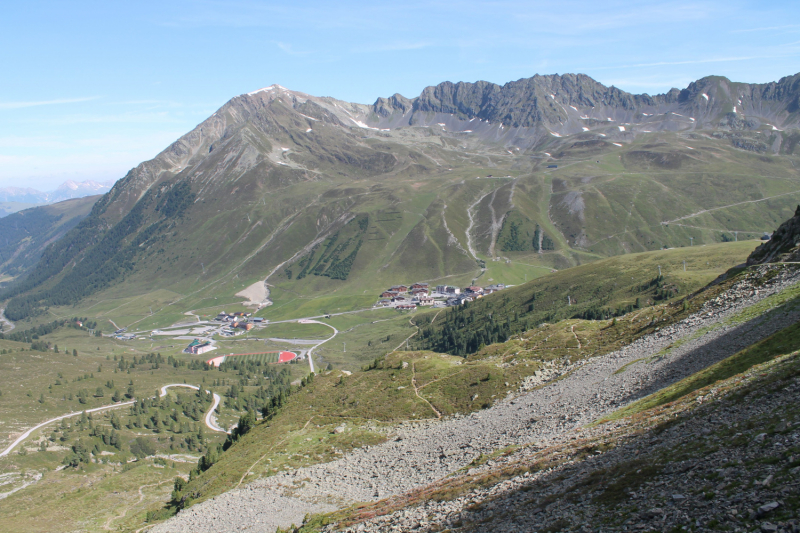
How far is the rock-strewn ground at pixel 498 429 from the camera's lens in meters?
48.0

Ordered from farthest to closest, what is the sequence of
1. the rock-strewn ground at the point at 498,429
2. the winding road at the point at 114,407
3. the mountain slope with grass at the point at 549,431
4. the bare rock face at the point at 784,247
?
the winding road at the point at 114,407, the bare rock face at the point at 784,247, the rock-strewn ground at the point at 498,429, the mountain slope with grass at the point at 549,431

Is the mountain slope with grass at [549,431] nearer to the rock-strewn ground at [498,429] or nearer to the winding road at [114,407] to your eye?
the rock-strewn ground at [498,429]

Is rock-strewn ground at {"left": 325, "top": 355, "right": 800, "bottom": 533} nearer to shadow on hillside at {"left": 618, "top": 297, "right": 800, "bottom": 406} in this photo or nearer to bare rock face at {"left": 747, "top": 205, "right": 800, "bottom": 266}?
shadow on hillside at {"left": 618, "top": 297, "right": 800, "bottom": 406}

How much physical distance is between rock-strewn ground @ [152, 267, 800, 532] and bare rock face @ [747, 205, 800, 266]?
512 cm

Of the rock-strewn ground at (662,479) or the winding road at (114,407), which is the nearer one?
the rock-strewn ground at (662,479)

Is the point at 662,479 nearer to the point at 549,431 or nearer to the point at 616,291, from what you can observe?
the point at 549,431

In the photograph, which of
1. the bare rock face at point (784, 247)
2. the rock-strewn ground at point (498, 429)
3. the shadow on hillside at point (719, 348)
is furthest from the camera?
the bare rock face at point (784, 247)

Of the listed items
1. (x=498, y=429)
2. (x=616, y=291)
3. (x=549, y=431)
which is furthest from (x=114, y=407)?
(x=616, y=291)

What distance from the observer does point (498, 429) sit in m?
53.5

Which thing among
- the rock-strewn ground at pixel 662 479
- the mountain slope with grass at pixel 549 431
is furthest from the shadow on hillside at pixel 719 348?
the rock-strewn ground at pixel 662 479

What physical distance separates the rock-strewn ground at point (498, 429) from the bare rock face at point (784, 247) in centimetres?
512

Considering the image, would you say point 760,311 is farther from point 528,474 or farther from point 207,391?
point 207,391

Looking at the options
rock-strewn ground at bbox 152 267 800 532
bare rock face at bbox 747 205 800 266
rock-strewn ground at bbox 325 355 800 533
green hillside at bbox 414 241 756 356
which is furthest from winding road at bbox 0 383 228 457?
bare rock face at bbox 747 205 800 266

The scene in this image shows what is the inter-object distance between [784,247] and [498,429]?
53.6 meters
